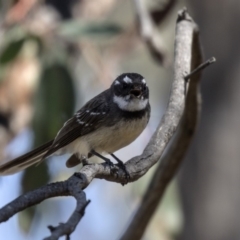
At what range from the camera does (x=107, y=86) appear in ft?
14.2

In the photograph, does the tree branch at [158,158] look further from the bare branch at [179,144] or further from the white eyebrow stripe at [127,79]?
the white eyebrow stripe at [127,79]

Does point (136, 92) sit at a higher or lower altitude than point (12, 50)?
lower

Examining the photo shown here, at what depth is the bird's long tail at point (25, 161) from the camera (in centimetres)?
354

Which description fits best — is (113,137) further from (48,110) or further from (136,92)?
(48,110)

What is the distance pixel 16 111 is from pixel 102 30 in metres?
0.84

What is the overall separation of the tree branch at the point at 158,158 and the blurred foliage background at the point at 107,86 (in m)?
0.46

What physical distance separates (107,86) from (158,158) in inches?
63.6

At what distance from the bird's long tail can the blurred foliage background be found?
208 mm

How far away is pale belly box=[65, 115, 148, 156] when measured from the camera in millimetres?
3504

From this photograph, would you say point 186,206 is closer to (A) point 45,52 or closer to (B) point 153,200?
(B) point 153,200

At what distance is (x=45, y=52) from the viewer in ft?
14.2

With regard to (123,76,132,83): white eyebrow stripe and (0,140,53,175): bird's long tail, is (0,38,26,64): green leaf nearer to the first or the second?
(0,140,53,175): bird's long tail

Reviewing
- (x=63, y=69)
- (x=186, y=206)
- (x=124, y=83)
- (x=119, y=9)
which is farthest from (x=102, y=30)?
(x=119, y=9)

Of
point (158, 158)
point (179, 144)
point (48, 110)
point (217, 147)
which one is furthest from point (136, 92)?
point (217, 147)
